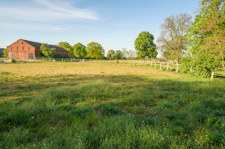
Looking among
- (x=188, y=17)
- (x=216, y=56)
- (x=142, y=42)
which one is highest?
(x=188, y=17)

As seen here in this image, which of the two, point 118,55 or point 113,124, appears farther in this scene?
point 118,55

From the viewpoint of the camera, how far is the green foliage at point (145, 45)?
37219mm

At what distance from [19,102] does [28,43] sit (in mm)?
63716

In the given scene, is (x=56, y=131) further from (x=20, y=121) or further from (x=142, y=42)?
(x=142, y=42)

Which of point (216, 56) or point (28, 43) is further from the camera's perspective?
point (28, 43)

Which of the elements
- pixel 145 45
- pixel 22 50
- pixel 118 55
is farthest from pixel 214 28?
pixel 118 55

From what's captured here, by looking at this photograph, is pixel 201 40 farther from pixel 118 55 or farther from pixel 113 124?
pixel 118 55

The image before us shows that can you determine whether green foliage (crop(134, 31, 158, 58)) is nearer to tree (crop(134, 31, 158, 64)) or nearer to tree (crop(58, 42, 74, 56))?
tree (crop(134, 31, 158, 64))

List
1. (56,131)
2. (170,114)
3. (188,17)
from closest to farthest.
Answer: (56,131) → (170,114) → (188,17)

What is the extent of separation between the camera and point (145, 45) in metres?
38.1

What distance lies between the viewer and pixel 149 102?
6332mm

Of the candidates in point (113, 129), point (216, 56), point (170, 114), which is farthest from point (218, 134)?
point (216, 56)

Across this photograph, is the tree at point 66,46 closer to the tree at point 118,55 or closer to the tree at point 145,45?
the tree at point 118,55

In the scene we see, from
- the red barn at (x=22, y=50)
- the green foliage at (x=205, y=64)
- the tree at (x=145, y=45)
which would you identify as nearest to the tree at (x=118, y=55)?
the tree at (x=145, y=45)
